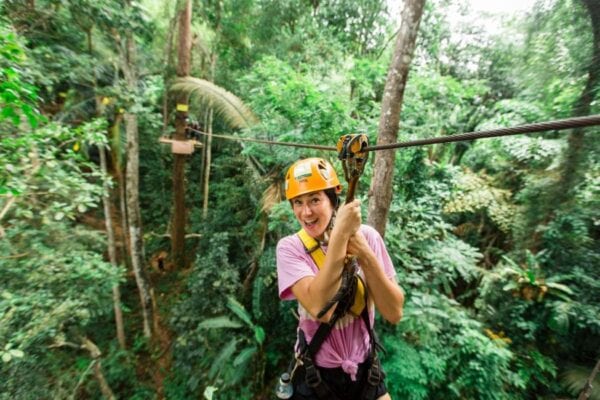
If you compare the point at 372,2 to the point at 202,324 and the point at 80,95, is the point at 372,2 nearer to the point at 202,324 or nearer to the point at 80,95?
the point at 80,95

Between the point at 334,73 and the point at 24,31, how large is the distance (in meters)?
4.81

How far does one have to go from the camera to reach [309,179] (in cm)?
158

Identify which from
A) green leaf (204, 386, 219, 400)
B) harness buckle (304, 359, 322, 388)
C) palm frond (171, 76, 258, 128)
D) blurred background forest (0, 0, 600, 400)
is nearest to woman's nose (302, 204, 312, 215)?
harness buckle (304, 359, 322, 388)

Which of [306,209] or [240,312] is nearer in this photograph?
[306,209]

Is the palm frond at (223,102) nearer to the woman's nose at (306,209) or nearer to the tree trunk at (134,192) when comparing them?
the tree trunk at (134,192)

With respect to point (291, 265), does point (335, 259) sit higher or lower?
higher

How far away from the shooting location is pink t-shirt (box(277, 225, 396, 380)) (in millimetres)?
1535

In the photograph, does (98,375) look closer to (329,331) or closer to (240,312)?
(240,312)

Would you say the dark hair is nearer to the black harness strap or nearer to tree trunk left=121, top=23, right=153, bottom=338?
the black harness strap

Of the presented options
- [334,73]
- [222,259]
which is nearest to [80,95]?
[222,259]

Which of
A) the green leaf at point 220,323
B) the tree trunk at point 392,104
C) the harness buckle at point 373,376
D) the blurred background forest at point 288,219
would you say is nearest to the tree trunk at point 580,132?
the blurred background forest at point 288,219

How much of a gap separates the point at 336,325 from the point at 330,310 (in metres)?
0.22

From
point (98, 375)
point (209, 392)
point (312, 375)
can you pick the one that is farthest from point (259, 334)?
point (98, 375)

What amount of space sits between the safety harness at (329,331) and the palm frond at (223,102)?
452 cm
